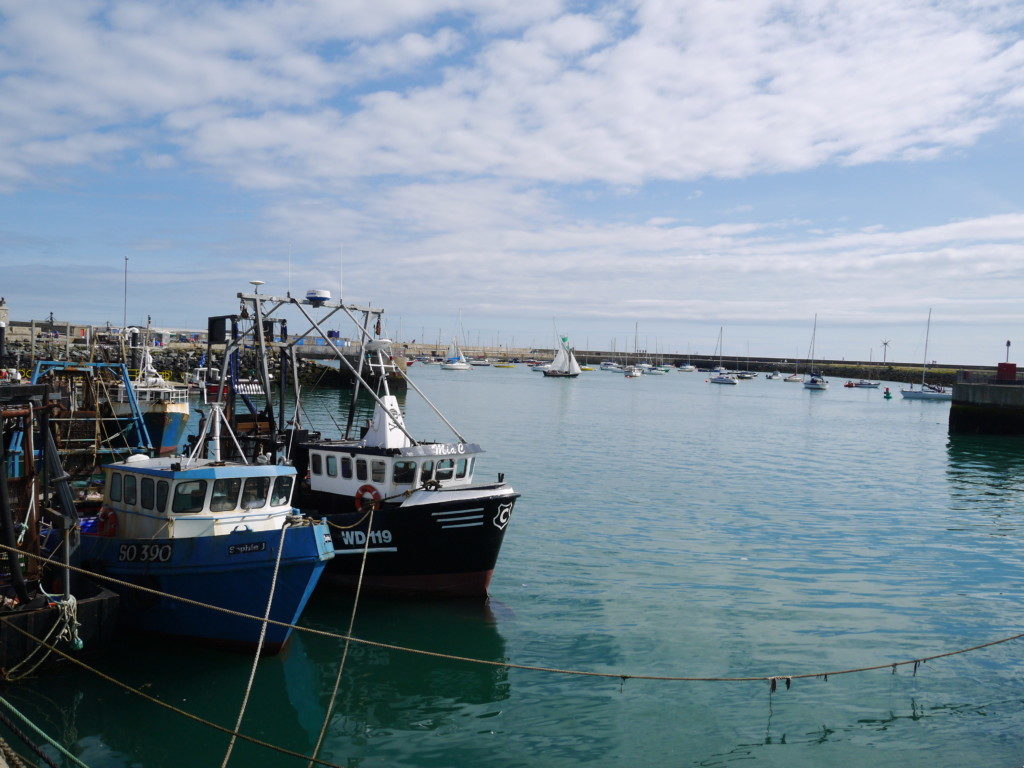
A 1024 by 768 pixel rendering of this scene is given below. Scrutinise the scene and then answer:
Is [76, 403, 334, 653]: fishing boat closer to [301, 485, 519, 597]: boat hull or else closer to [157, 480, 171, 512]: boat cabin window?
[157, 480, 171, 512]: boat cabin window

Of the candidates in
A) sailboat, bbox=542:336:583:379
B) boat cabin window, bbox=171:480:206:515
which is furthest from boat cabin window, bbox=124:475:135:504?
sailboat, bbox=542:336:583:379

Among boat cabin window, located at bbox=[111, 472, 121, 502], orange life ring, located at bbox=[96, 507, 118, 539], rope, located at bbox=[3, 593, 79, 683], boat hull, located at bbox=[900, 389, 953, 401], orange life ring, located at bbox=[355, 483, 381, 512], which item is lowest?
rope, located at bbox=[3, 593, 79, 683]

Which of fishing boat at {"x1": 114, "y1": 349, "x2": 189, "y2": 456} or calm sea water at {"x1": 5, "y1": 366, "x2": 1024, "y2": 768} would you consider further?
fishing boat at {"x1": 114, "y1": 349, "x2": 189, "y2": 456}

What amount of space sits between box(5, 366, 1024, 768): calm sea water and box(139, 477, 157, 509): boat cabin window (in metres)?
2.59

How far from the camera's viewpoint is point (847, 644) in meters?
16.1

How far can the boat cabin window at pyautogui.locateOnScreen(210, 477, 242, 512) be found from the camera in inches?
577

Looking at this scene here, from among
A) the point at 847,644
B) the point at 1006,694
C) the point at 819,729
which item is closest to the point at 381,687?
the point at 819,729

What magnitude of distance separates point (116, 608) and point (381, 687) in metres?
4.92

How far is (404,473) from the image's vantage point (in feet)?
59.7

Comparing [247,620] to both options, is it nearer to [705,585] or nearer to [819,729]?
[819,729]

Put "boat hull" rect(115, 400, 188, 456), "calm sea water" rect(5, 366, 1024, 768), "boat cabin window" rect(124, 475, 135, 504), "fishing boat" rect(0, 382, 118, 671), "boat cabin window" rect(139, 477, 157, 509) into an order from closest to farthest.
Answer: "calm sea water" rect(5, 366, 1024, 768) < "fishing boat" rect(0, 382, 118, 671) < "boat cabin window" rect(139, 477, 157, 509) < "boat cabin window" rect(124, 475, 135, 504) < "boat hull" rect(115, 400, 188, 456)

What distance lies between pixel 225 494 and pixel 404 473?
454 centimetres

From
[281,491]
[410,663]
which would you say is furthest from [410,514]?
[410,663]

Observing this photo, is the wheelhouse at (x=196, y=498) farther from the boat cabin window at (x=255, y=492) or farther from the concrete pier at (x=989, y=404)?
the concrete pier at (x=989, y=404)
